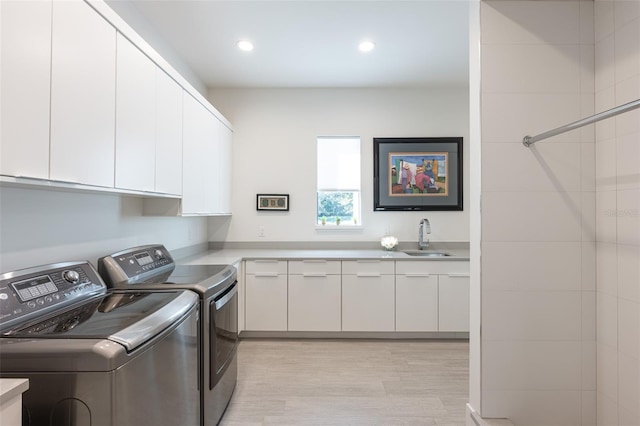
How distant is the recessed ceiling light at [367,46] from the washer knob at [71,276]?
2.66 meters

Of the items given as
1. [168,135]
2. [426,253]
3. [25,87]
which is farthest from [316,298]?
[25,87]

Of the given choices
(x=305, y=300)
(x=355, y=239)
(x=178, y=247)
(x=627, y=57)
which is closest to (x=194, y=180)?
(x=178, y=247)

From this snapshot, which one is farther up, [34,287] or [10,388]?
[34,287]

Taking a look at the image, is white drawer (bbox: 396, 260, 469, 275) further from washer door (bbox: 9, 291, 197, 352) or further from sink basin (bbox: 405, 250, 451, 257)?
washer door (bbox: 9, 291, 197, 352)

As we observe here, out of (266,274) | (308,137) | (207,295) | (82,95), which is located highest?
(308,137)

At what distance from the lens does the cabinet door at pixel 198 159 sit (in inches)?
99.0

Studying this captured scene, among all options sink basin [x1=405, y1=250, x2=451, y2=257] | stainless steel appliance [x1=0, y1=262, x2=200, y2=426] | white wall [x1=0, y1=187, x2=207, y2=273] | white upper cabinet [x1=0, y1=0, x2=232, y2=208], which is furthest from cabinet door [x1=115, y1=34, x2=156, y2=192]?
sink basin [x1=405, y1=250, x2=451, y2=257]

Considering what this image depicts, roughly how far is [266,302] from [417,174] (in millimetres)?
2232

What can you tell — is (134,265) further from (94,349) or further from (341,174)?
(341,174)

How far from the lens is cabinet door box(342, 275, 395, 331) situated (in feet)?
10.5

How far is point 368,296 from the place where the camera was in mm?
3217

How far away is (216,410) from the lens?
6.20 feet

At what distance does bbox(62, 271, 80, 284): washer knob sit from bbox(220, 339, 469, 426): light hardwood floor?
124 centimetres

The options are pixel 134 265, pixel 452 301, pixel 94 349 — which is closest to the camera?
pixel 94 349
